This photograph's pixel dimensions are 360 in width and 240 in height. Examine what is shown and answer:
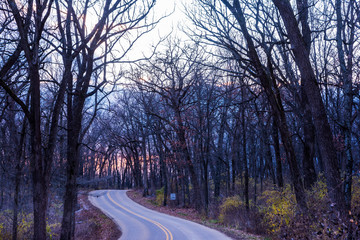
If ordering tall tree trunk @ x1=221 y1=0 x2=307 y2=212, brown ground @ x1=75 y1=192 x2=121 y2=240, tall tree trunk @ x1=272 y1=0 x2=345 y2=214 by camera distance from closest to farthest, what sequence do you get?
1. tall tree trunk @ x1=272 y1=0 x2=345 y2=214
2. tall tree trunk @ x1=221 y1=0 x2=307 y2=212
3. brown ground @ x1=75 y1=192 x2=121 y2=240

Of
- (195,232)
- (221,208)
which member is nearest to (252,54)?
(195,232)

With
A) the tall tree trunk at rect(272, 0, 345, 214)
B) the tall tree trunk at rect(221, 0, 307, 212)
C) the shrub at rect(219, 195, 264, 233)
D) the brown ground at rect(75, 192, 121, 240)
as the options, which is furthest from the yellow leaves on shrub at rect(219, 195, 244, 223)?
the tall tree trunk at rect(272, 0, 345, 214)

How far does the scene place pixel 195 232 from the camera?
1623 cm

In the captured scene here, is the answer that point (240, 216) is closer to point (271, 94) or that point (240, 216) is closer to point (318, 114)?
point (271, 94)

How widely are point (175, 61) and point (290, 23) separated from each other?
1622cm

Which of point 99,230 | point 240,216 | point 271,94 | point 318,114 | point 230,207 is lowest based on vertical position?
point 99,230

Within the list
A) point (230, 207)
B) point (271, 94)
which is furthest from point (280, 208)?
point (230, 207)

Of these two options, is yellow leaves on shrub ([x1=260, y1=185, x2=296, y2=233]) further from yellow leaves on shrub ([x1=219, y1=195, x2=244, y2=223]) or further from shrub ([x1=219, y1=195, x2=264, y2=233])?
yellow leaves on shrub ([x1=219, y1=195, x2=244, y2=223])

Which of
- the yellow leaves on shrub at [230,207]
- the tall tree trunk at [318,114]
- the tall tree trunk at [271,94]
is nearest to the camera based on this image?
the tall tree trunk at [318,114]

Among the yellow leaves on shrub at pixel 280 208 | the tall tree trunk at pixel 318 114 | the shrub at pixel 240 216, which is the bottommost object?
the shrub at pixel 240 216

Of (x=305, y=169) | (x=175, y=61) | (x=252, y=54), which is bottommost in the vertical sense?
(x=305, y=169)

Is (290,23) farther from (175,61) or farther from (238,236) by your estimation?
(175,61)

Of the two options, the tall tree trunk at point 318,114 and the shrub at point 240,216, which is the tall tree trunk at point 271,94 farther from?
the shrub at point 240,216

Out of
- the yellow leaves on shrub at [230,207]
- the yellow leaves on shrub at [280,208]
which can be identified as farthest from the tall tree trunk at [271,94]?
the yellow leaves on shrub at [230,207]
